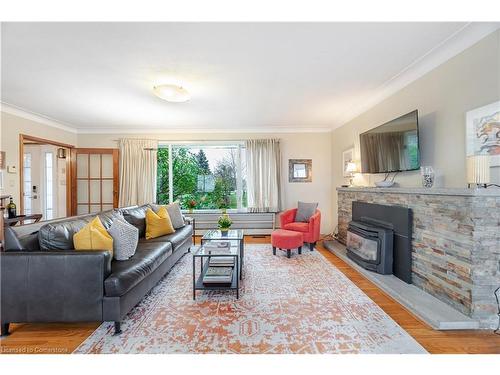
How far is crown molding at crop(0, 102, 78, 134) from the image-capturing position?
154 inches

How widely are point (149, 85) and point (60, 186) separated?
434 centimetres

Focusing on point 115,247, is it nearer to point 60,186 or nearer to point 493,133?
point 493,133

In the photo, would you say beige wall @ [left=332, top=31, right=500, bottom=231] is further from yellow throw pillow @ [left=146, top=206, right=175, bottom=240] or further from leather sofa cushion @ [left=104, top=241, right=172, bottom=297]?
yellow throw pillow @ [left=146, top=206, right=175, bottom=240]

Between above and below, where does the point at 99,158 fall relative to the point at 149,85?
below

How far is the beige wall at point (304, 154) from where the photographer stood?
563cm

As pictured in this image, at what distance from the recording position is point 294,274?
3172 mm

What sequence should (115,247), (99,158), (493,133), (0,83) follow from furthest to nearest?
(99,158), (0,83), (115,247), (493,133)

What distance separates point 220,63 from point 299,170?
139 inches

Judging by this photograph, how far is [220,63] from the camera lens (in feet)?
8.60

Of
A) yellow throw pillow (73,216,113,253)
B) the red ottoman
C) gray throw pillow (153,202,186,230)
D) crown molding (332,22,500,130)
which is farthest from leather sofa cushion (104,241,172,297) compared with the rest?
crown molding (332,22,500,130)

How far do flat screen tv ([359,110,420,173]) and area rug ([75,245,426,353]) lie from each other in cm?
157

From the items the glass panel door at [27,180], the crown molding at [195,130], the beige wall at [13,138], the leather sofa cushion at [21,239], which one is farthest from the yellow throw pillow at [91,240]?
the glass panel door at [27,180]
